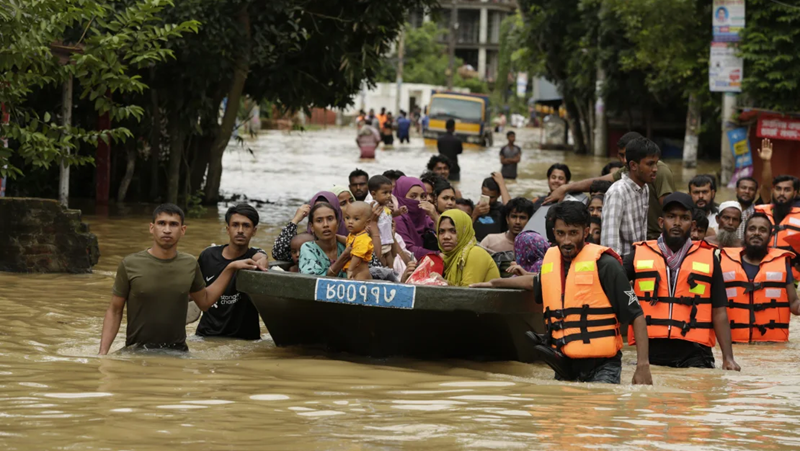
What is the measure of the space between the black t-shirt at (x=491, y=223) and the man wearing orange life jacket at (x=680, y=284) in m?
3.83

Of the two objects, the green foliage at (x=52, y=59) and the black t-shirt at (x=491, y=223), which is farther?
the black t-shirt at (x=491, y=223)

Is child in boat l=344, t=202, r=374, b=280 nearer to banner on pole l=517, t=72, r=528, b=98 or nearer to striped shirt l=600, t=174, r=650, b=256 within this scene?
striped shirt l=600, t=174, r=650, b=256

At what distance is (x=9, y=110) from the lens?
1199cm

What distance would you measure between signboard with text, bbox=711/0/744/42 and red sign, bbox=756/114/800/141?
2.02m

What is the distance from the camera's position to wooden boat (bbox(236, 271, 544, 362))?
744cm

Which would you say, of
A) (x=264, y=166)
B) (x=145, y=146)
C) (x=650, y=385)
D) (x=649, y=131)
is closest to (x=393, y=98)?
(x=649, y=131)

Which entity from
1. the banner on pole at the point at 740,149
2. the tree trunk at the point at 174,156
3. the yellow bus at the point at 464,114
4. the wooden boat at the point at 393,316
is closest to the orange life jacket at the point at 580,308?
the wooden boat at the point at 393,316

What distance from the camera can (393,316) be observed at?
25.3ft

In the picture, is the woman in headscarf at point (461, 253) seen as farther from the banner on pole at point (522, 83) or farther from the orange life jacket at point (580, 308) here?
the banner on pole at point (522, 83)

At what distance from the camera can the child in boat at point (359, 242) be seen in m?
7.86

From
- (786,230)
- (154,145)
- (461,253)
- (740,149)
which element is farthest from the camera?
(740,149)

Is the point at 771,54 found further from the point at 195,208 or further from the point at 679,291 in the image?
the point at 679,291

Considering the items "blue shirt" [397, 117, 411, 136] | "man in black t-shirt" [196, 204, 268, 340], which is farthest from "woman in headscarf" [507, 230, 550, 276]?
"blue shirt" [397, 117, 411, 136]

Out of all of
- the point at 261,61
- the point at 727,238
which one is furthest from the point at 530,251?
the point at 261,61
